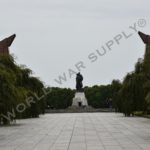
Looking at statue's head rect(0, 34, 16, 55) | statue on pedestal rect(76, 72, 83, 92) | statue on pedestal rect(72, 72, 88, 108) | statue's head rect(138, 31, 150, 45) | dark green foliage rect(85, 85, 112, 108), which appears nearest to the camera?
statue's head rect(0, 34, 16, 55)

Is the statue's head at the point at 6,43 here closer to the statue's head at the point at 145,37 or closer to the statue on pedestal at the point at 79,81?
the statue's head at the point at 145,37

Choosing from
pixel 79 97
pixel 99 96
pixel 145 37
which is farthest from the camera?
pixel 99 96

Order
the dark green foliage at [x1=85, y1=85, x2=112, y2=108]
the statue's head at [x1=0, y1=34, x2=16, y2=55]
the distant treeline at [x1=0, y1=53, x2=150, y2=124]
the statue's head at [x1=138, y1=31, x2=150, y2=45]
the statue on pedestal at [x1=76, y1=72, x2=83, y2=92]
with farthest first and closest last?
the dark green foliage at [x1=85, y1=85, x2=112, y2=108]
the statue on pedestal at [x1=76, y1=72, x2=83, y2=92]
the statue's head at [x1=138, y1=31, x2=150, y2=45]
the statue's head at [x1=0, y1=34, x2=16, y2=55]
the distant treeline at [x1=0, y1=53, x2=150, y2=124]

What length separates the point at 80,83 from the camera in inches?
3460

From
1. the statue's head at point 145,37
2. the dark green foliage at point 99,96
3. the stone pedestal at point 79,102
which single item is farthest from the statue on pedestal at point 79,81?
the statue's head at point 145,37

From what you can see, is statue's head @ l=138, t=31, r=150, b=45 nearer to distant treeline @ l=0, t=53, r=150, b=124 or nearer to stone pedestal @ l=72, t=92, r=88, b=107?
distant treeline @ l=0, t=53, r=150, b=124

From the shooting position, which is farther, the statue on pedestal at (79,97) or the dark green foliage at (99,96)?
the dark green foliage at (99,96)

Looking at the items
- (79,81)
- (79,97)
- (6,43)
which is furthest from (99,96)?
(6,43)

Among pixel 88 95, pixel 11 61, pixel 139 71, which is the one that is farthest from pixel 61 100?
pixel 11 61

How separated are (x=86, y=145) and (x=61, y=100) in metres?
85.8

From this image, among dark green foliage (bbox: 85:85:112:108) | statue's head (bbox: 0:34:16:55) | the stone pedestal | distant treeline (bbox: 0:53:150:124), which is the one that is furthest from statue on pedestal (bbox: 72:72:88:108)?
statue's head (bbox: 0:34:16:55)

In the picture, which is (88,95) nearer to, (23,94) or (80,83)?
(80,83)

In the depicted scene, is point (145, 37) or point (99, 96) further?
point (99, 96)

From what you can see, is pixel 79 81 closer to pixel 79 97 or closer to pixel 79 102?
pixel 79 97
